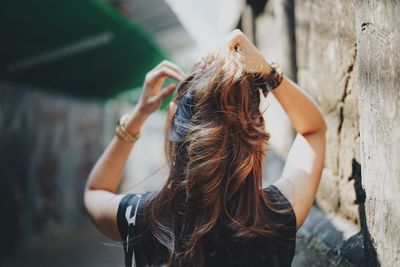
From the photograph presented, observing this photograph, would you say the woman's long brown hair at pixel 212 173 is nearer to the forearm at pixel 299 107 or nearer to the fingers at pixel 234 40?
the fingers at pixel 234 40

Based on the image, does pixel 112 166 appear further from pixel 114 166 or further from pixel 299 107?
pixel 299 107

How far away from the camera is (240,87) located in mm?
1283

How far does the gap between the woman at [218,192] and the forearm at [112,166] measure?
0.12 m

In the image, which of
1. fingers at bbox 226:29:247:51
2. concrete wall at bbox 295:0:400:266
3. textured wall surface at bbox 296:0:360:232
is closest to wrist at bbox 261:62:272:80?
fingers at bbox 226:29:247:51

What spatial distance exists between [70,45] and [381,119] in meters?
5.28

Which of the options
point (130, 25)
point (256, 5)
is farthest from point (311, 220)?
point (130, 25)

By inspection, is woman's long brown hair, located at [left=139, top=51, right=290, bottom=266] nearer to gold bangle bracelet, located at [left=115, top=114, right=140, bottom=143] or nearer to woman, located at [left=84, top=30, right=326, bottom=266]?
woman, located at [left=84, top=30, right=326, bottom=266]

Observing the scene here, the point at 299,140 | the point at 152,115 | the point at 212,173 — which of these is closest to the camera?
the point at 212,173

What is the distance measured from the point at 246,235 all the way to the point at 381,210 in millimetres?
377

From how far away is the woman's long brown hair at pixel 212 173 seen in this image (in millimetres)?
1264

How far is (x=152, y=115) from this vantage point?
6598 mm

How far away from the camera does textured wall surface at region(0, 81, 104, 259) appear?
630cm

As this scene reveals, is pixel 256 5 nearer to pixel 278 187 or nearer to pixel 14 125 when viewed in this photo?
pixel 278 187

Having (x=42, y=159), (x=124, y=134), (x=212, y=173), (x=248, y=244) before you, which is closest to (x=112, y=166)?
(x=124, y=134)
